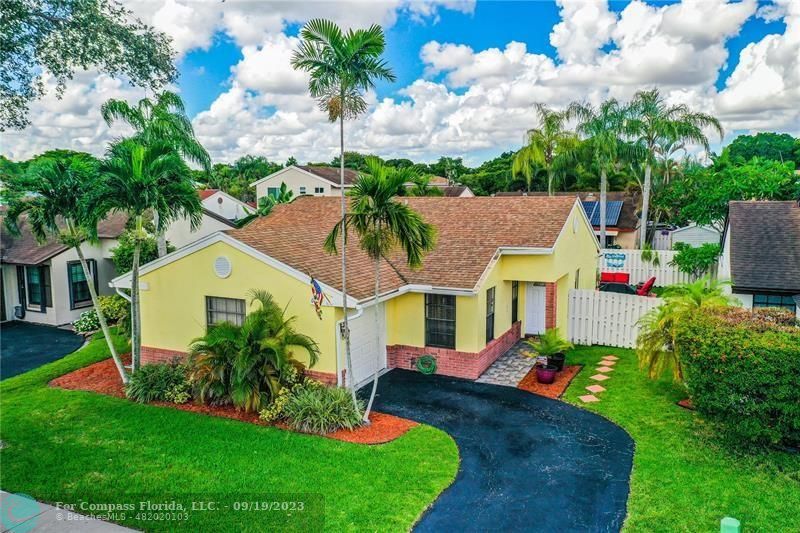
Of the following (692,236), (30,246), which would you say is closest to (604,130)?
(692,236)

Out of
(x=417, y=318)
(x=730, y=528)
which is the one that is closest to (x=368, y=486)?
(x=730, y=528)

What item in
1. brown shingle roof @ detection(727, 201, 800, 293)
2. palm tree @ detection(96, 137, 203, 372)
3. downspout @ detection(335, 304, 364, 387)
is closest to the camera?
palm tree @ detection(96, 137, 203, 372)

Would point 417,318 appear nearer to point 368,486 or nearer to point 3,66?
point 368,486

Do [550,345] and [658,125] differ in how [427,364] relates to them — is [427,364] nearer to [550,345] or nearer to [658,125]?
[550,345]

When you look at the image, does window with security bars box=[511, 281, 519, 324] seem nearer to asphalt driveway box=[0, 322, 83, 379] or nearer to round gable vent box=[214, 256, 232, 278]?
round gable vent box=[214, 256, 232, 278]

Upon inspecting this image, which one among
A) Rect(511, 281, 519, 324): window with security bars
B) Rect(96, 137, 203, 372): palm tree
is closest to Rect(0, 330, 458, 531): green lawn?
Rect(96, 137, 203, 372): palm tree
